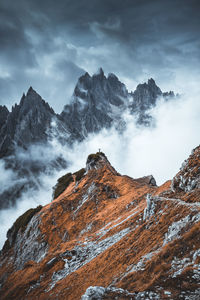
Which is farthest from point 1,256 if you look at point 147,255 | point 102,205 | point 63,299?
Answer: point 147,255

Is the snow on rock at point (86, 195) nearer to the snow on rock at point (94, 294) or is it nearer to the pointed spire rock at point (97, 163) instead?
the pointed spire rock at point (97, 163)

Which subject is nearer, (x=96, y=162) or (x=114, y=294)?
(x=114, y=294)

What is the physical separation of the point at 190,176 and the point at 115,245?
13.3 metres

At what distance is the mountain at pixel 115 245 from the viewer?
11.5 meters

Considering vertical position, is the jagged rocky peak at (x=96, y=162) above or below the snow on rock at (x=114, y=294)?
above

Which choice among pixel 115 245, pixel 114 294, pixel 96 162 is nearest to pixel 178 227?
pixel 114 294

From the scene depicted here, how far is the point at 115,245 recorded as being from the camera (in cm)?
2414

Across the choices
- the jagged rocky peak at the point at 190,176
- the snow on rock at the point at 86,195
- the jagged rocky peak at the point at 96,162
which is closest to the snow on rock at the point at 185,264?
the jagged rocky peak at the point at 190,176

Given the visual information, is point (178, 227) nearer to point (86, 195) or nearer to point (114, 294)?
point (114, 294)

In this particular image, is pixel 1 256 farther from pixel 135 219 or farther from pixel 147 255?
pixel 147 255

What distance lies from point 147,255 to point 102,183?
43.4 metres

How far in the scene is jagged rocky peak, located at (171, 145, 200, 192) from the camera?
23.6m

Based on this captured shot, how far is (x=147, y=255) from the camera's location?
15.6 m

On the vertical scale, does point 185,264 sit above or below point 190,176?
below
